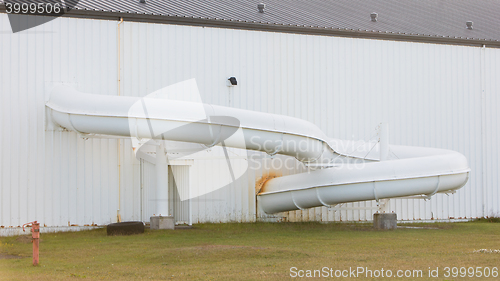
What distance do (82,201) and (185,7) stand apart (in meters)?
8.25

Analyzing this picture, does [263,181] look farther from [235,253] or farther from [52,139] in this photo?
[235,253]

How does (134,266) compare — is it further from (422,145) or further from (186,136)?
(422,145)

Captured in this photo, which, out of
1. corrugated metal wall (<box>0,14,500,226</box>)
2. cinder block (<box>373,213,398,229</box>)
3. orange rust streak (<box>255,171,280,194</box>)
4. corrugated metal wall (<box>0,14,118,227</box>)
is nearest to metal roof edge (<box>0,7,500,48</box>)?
corrugated metal wall (<box>0,14,500,226</box>)

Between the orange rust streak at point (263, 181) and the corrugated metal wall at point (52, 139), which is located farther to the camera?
the orange rust streak at point (263, 181)

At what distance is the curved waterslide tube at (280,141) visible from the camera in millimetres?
16781

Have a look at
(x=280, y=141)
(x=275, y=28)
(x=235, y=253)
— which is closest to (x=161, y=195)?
(x=280, y=141)

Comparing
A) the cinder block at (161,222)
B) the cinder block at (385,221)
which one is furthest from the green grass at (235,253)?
the cinder block at (385,221)

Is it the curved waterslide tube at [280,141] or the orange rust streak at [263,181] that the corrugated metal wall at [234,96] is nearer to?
the orange rust streak at [263,181]

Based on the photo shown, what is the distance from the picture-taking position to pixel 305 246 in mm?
14289

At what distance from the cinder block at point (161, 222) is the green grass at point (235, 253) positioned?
2.13 ft

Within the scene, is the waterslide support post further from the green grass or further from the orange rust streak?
the orange rust streak

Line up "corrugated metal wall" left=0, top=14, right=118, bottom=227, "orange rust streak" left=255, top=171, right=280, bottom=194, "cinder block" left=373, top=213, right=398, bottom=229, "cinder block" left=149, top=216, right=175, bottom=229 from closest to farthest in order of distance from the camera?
"cinder block" left=149, top=216, right=175, bottom=229, "corrugated metal wall" left=0, top=14, right=118, bottom=227, "cinder block" left=373, top=213, right=398, bottom=229, "orange rust streak" left=255, top=171, right=280, bottom=194

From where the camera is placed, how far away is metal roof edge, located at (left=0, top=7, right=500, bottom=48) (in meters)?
20.2

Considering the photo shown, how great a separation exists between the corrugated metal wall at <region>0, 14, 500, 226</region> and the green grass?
2220 millimetres
